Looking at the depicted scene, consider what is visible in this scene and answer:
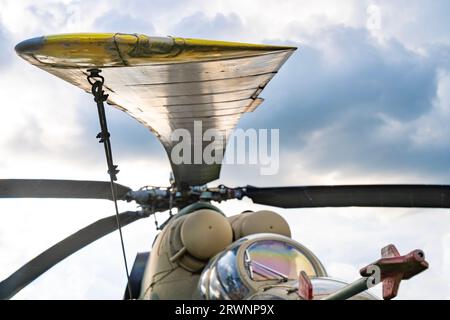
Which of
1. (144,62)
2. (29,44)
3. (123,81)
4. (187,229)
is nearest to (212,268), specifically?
(187,229)

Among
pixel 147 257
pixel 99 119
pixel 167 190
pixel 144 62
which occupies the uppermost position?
pixel 144 62

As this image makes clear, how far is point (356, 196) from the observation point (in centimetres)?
846

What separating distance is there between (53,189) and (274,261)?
3.42m

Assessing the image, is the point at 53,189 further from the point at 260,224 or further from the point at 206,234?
the point at 260,224

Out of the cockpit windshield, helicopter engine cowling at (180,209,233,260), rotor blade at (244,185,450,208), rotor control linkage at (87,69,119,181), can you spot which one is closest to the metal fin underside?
rotor control linkage at (87,69,119,181)

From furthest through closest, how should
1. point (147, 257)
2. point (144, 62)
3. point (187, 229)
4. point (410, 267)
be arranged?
point (147, 257), point (187, 229), point (144, 62), point (410, 267)

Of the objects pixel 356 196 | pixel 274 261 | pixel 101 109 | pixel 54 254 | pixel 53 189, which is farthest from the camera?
pixel 54 254

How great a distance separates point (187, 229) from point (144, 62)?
10.9 ft

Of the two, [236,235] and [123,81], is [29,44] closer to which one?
[123,81]

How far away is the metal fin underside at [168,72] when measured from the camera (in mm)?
4961

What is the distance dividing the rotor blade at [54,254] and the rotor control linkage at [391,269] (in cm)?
632

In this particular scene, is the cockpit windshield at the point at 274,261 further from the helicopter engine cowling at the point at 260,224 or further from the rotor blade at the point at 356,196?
the rotor blade at the point at 356,196

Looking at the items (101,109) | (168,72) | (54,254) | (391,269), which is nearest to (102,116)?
(101,109)

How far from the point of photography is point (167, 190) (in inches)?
399
